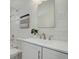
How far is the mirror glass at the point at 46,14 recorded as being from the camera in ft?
8.58

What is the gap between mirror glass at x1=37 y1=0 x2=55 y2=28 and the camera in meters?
2.62

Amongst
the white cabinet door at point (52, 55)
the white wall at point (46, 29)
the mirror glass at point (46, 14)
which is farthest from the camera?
the mirror glass at point (46, 14)

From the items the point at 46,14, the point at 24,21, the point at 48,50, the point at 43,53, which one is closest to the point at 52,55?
the point at 48,50

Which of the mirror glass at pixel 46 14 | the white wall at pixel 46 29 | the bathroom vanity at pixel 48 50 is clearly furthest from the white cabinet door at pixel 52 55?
the mirror glass at pixel 46 14

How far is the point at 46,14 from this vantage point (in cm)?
281

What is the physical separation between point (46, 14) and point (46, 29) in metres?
0.41

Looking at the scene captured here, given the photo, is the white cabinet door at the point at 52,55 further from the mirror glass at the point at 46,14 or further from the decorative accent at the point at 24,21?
the decorative accent at the point at 24,21

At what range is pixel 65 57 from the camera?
1.35 m

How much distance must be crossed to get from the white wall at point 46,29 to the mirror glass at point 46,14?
0.36 ft

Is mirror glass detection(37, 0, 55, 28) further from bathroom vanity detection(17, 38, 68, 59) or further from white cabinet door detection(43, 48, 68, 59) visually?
white cabinet door detection(43, 48, 68, 59)

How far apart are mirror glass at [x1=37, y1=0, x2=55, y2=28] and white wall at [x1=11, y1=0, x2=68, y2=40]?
0.11 m
